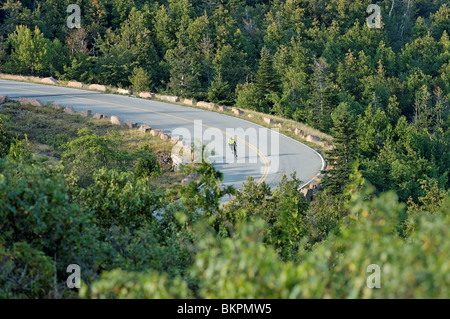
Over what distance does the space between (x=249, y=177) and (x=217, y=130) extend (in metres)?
13.7

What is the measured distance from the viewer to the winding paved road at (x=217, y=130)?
28562 millimetres

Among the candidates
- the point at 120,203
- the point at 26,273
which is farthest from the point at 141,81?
the point at 26,273

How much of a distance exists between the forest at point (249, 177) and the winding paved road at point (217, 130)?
227 centimetres

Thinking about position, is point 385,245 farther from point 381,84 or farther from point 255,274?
point 381,84

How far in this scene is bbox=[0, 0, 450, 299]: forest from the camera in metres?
6.44

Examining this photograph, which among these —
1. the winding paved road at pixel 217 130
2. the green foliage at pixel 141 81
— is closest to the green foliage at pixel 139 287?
the winding paved road at pixel 217 130

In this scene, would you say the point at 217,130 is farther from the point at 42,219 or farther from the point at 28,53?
the point at 42,219

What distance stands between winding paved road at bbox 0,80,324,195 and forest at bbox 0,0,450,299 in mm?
2271

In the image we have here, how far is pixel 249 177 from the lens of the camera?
20969 millimetres
